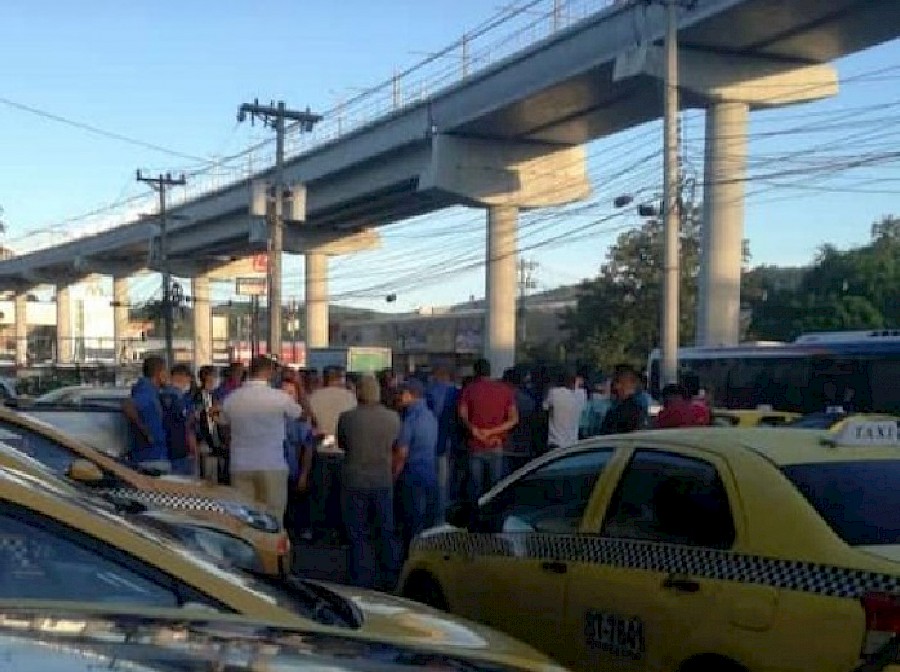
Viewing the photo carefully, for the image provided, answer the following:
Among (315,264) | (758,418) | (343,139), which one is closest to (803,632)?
(758,418)

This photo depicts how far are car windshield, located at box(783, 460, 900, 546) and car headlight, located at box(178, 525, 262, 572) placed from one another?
9.22 feet

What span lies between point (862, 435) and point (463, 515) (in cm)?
219

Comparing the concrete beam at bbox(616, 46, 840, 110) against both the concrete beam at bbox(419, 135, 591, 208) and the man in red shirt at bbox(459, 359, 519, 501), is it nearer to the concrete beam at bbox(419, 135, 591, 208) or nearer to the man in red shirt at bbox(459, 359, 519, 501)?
the concrete beam at bbox(419, 135, 591, 208)

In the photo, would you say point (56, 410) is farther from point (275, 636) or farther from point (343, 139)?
point (343, 139)

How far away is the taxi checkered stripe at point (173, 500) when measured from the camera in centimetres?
803

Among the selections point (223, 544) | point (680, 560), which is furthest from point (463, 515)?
point (680, 560)

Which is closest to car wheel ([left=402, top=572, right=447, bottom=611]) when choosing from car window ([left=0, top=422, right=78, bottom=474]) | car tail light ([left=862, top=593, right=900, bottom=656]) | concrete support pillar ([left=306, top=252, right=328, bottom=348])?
car window ([left=0, top=422, right=78, bottom=474])

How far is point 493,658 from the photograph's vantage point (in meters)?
3.40

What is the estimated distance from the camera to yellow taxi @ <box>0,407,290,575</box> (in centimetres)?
780

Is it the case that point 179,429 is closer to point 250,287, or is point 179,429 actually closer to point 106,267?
point 250,287

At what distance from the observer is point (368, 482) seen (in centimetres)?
994

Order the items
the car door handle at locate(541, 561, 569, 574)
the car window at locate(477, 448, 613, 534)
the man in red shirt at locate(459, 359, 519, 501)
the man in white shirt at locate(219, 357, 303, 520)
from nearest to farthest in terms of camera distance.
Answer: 1. the car door handle at locate(541, 561, 569, 574)
2. the car window at locate(477, 448, 613, 534)
3. the man in white shirt at locate(219, 357, 303, 520)
4. the man in red shirt at locate(459, 359, 519, 501)

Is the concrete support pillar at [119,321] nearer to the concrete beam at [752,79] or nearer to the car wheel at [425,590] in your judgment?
the concrete beam at [752,79]

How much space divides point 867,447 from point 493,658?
283 centimetres
